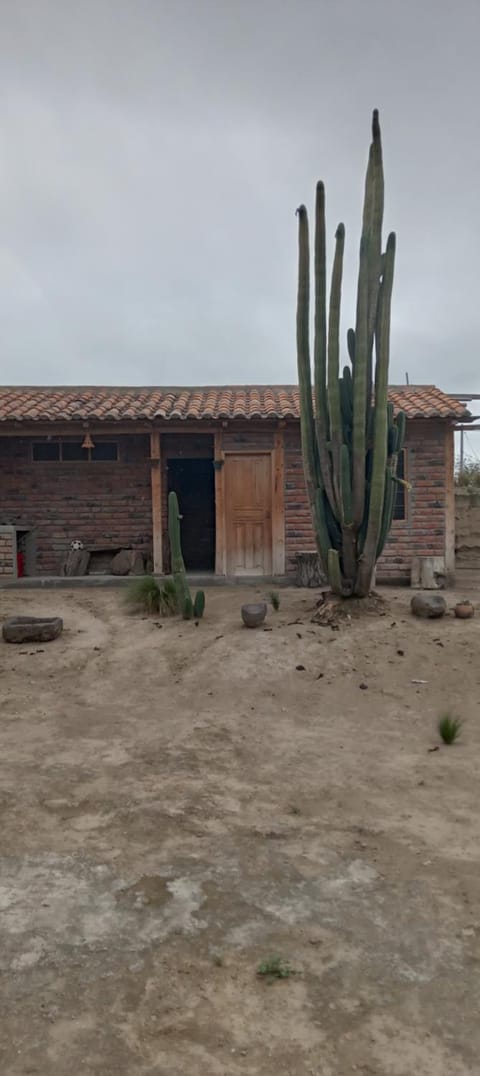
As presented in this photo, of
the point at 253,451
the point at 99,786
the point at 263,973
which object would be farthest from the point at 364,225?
the point at 263,973

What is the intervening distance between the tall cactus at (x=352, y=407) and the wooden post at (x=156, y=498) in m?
3.72

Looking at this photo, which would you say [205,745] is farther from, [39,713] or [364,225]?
[364,225]

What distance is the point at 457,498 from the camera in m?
12.3

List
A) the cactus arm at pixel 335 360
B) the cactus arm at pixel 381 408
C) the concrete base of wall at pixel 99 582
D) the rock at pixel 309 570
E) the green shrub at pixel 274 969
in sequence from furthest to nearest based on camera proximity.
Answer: the concrete base of wall at pixel 99 582 < the rock at pixel 309 570 < the cactus arm at pixel 335 360 < the cactus arm at pixel 381 408 < the green shrub at pixel 274 969

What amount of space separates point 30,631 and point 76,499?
15.1 ft

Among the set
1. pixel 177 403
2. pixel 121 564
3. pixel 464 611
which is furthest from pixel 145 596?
pixel 177 403

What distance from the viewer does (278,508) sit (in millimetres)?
10461

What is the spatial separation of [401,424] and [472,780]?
13.6 ft

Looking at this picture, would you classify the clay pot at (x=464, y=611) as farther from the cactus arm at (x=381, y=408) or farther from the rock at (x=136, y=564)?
the rock at (x=136, y=564)

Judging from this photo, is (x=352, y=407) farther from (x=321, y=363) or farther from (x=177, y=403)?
(x=177, y=403)

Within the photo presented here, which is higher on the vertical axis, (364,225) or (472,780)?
(364,225)

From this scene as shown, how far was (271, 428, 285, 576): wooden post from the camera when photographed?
10.4 m

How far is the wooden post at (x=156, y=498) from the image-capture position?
10391 millimetres

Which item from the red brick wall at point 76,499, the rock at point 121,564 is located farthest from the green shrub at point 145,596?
the red brick wall at point 76,499
